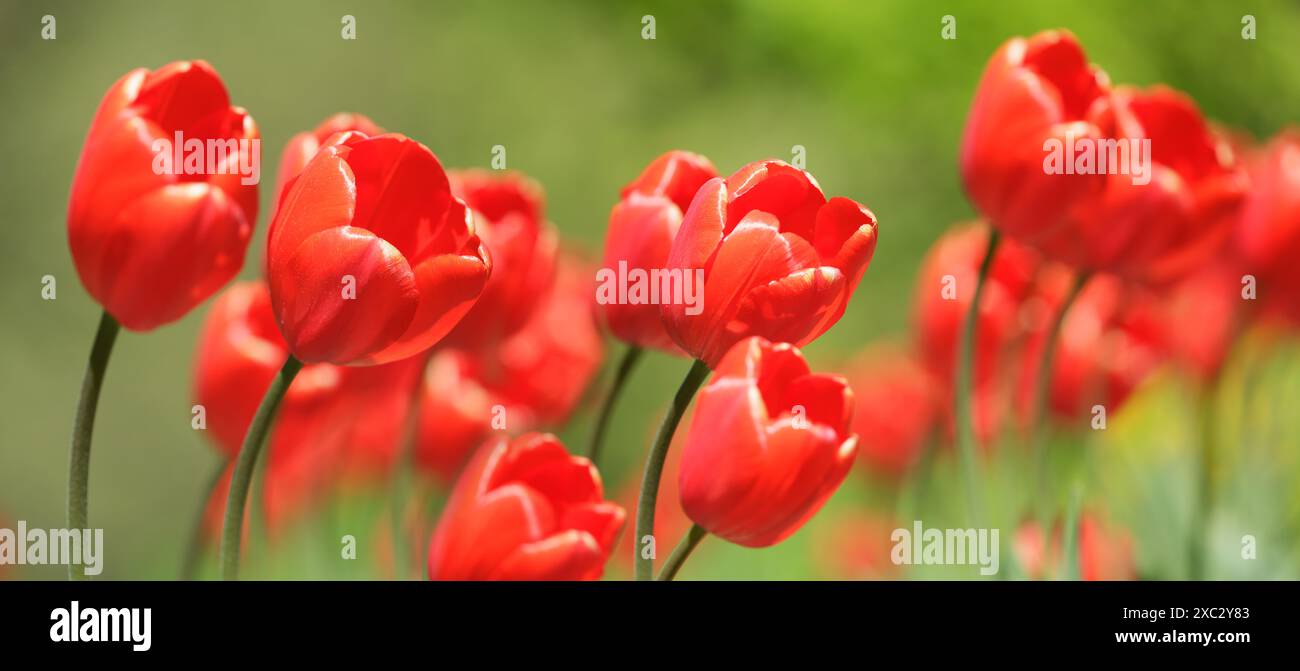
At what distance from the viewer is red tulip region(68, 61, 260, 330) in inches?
12.0

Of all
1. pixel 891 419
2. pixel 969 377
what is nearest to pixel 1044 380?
pixel 969 377

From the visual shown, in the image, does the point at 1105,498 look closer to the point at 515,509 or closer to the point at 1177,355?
the point at 1177,355

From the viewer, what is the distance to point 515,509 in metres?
0.33

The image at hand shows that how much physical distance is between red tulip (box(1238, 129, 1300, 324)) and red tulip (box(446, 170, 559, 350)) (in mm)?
354

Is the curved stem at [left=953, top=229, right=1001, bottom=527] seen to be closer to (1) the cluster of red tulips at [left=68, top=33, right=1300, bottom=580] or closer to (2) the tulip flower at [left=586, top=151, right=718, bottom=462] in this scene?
(1) the cluster of red tulips at [left=68, top=33, right=1300, bottom=580]

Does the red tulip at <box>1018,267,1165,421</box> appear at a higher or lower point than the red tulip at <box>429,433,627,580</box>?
higher

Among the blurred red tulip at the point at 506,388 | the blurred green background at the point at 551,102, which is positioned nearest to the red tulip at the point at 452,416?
the blurred red tulip at the point at 506,388

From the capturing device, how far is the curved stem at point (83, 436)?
284mm

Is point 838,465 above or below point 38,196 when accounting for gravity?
below

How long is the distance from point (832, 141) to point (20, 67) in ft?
4.10

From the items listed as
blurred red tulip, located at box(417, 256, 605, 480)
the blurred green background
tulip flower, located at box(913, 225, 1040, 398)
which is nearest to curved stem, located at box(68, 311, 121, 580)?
blurred red tulip, located at box(417, 256, 605, 480)

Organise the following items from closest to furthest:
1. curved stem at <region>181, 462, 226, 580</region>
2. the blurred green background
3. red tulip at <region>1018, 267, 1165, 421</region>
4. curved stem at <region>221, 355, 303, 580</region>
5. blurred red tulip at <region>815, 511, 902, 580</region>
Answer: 1. curved stem at <region>221, 355, 303, 580</region>
2. curved stem at <region>181, 462, 226, 580</region>
3. red tulip at <region>1018, 267, 1165, 421</region>
4. blurred red tulip at <region>815, 511, 902, 580</region>
5. the blurred green background

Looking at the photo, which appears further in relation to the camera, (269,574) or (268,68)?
(268,68)

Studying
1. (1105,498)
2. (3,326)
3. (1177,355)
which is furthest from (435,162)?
(3,326)
